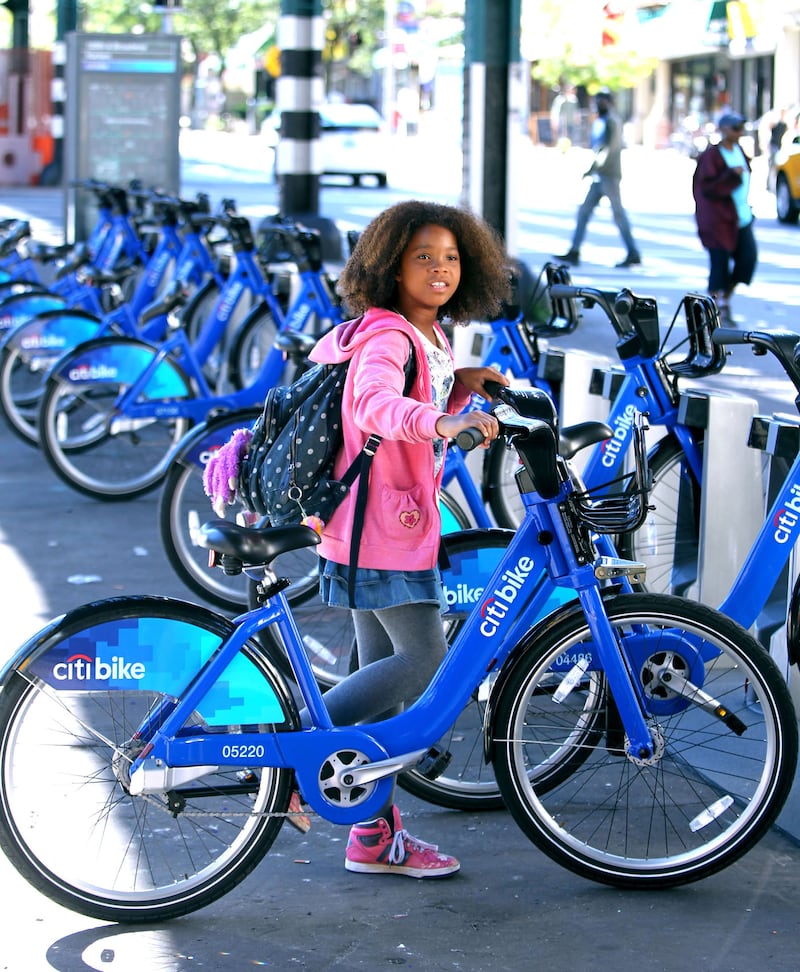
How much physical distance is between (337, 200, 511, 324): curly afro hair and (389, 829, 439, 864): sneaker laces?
128cm

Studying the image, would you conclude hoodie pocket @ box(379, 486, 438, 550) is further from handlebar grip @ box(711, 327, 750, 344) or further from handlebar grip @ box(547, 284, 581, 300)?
handlebar grip @ box(547, 284, 581, 300)

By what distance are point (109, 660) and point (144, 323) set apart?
5.39 m

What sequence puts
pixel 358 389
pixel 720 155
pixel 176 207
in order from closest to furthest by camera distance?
pixel 358 389 → pixel 176 207 → pixel 720 155

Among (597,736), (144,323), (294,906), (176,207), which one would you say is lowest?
(294,906)

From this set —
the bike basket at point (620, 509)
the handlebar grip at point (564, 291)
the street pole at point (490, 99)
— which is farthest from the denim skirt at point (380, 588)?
the street pole at point (490, 99)

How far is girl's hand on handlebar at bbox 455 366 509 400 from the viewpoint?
4.05 metres

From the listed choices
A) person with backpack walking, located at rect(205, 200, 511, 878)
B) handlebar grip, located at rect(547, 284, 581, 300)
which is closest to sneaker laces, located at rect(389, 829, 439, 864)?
person with backpack walking, located at rect(205, 200, 511, 878)

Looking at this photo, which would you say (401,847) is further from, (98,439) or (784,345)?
(98,439)

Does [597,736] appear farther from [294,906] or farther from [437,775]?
[294,906]

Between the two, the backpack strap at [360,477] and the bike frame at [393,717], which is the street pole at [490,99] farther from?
the bike frame at [393,717]

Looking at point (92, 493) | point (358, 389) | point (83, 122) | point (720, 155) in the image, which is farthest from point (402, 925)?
point (83, 122)

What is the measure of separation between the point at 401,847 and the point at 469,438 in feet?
3.98

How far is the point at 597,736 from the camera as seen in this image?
159 inches

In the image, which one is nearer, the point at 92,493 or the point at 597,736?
the point at 597,736
